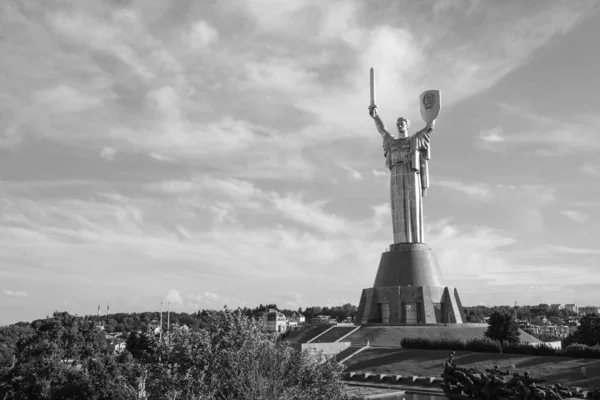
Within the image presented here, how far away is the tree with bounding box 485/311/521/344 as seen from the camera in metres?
35.7

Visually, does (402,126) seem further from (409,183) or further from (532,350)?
(532,350)

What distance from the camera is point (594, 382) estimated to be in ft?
Result: 83.6

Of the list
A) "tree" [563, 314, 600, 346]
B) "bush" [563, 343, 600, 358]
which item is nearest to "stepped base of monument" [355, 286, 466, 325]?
"tree" [563, 314, 600, 346]

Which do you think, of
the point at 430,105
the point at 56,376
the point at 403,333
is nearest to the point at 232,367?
the point at 56,376

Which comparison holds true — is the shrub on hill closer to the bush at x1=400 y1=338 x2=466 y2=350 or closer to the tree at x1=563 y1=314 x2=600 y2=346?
the bush at x1=400 y1=338 x2=466 y2=350

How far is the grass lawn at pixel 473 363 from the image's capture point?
26.8 metres

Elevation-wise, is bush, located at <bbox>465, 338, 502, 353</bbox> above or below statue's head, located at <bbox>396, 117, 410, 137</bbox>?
below

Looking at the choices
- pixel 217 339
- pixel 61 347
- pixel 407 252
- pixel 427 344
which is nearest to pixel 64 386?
pixel 61 347

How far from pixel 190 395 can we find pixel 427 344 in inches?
965

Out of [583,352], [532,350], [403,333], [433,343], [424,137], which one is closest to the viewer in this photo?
[583,352]

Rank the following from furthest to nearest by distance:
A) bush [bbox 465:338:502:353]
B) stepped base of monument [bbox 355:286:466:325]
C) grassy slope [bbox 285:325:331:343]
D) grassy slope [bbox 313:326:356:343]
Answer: stepped base of monument [bbox 355:286:466:325], grassy slope [bbox 285:325:331:343], grassy slope [bbox 313:326:356:343], bush [bbox 465:338:502:353]

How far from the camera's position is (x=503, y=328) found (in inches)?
1407

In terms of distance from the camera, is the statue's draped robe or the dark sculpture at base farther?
the statue's draped robe

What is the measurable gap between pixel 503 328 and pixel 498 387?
16.6 meters
